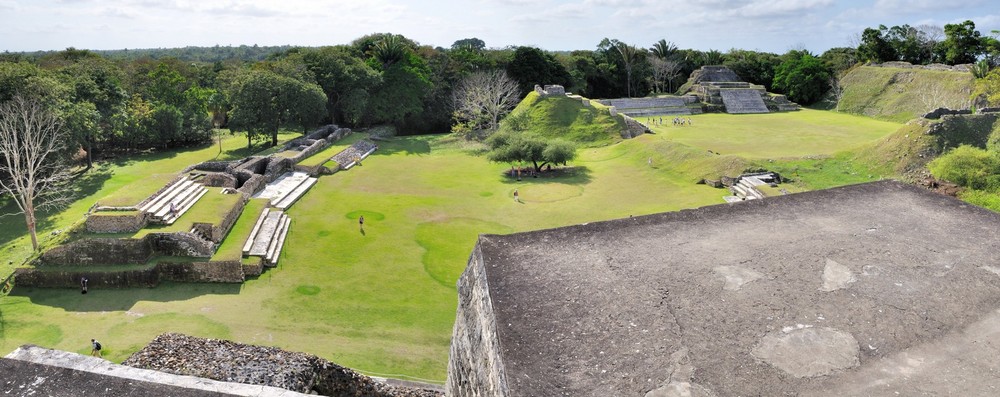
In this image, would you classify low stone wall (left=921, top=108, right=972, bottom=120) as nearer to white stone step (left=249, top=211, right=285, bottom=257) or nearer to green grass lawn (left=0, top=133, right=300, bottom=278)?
white stone step (left=249, top=211, right=285, bottom=257)

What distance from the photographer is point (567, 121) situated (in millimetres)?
38562

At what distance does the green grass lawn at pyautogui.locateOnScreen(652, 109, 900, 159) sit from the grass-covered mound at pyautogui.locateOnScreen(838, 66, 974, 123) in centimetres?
185

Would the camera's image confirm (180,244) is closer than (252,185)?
Yes

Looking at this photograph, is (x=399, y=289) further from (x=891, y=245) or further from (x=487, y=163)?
(x=487, y=163)

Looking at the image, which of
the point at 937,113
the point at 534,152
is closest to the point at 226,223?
the point at 534,152

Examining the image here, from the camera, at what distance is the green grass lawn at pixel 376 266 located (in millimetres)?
13758

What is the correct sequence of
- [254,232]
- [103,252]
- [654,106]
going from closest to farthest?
[103,252], [254,232], [654,106]

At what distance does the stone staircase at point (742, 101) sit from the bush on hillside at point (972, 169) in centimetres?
2926

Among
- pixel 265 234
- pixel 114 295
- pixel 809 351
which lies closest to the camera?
pixel 809 351

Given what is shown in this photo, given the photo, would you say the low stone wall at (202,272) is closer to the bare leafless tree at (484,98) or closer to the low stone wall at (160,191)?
the low stone wall at (160,191)

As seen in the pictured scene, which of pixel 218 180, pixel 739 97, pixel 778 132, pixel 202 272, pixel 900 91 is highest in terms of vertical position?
pixel 900 91

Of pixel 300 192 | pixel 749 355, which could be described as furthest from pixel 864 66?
pixel 749 355

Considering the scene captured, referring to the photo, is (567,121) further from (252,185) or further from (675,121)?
(252,185)

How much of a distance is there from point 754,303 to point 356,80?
36360mm
